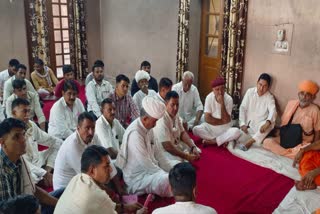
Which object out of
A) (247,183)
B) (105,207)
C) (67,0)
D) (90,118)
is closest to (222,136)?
(247,183)

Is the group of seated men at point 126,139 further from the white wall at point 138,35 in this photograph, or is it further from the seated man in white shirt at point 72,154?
the white wall at point 138,35

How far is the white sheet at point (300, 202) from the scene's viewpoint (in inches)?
119

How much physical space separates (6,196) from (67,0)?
679 centimetres

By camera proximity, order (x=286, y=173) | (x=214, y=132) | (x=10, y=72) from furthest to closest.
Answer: (x=10, y=72) → (x=214, y=132) → (x=286, y=173)

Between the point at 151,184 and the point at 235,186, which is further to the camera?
the point at 235,186

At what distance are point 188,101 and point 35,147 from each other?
2434mm

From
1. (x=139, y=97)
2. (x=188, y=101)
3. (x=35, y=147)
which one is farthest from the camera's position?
(x=188, y=101)

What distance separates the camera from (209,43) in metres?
6.00

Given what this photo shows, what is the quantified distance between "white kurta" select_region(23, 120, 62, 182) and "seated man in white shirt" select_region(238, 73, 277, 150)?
238 cm

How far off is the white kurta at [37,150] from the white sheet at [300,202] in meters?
2.29

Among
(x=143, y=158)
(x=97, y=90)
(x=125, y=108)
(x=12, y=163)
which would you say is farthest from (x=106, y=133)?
(x=97, y=90)

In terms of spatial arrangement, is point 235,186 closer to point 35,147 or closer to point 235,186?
point 235,186

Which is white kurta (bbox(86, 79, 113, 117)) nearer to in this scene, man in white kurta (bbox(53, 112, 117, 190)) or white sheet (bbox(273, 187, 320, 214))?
man in white kurta (bbox(53, 112, 117, 190))

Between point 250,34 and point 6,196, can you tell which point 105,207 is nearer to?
point 6,196
